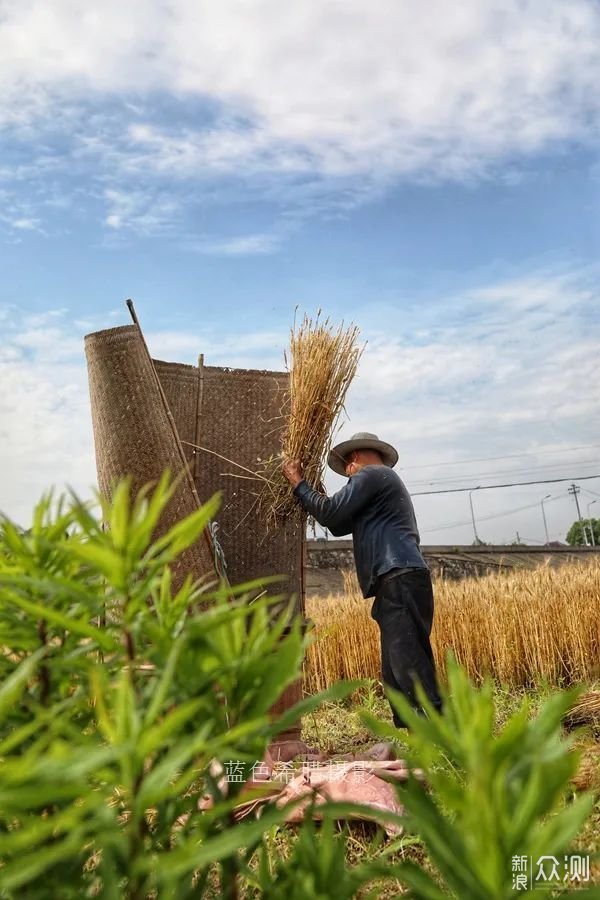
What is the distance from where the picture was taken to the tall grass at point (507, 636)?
7.86 metres

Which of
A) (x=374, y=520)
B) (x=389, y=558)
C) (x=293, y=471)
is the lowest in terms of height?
(x=389, y=558)

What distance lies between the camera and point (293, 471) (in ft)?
15.6

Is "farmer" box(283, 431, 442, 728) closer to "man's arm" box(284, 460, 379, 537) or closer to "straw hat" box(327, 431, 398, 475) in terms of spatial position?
"man's arm" box(284, 460, 379, 537)

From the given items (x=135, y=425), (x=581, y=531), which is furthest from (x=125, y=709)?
(x=581, y=531)

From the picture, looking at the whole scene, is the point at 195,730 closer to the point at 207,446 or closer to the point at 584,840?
A: the point at 584,840

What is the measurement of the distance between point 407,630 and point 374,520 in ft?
2.19

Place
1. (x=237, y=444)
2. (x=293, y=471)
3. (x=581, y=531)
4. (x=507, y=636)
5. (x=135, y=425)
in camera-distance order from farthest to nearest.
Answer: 1. (x=581, y=531)
2. (x=507, y=636)
3. (x=237, y=444)
4. (x=293, y=471)
5. (x=135, y=425)

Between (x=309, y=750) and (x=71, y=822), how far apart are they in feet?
14.1

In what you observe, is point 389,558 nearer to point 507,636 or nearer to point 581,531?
point 507,636

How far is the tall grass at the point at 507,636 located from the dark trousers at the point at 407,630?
2588mm

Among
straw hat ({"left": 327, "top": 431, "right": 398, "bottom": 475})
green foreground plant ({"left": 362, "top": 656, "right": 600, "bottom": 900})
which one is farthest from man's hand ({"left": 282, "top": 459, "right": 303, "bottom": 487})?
green foreground plant ({"left": 362, "top": 656, "right": 600, "bottom": 900})

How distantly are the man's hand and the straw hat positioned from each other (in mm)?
462

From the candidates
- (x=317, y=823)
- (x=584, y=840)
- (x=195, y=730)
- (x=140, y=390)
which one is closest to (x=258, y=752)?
(x=195, y=730)

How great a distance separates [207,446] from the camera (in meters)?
4.84
